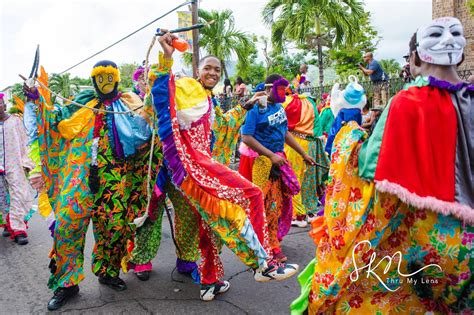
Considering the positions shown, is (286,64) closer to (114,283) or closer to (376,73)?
(376,73)

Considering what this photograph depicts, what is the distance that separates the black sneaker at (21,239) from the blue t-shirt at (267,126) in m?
3.44

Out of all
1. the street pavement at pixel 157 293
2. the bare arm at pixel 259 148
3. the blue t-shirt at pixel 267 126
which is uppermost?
the blue t-shirt at pixel 267 126

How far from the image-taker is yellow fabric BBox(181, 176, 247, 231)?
122 inches

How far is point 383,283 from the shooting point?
219 cm

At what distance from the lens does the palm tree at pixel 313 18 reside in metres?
15.3

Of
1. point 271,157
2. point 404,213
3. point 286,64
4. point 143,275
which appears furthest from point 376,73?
point 286,64

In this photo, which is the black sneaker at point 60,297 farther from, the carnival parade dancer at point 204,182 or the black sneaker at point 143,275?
the carnival parade dancer at point 204,182

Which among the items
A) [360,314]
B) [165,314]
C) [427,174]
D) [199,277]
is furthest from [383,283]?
[199,277]

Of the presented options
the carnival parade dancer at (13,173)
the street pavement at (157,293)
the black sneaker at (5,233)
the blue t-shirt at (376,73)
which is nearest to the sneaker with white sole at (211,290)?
the street pavement at (157,293)

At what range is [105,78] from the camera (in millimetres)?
3674

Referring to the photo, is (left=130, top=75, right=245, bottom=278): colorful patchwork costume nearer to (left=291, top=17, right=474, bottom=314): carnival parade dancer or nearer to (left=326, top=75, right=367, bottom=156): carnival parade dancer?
(left=326, top=75, right=367, bottom=156): carnival parade dancer

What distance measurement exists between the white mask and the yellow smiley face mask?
2.54m

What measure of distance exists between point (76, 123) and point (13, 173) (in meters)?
2.92

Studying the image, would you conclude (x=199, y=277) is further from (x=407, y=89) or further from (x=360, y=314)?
(x=407, y=89)
